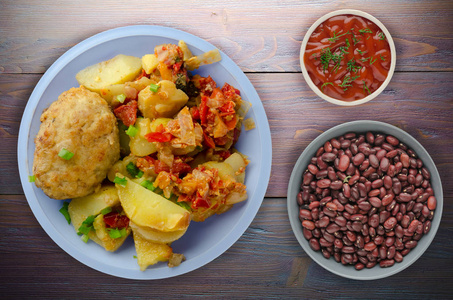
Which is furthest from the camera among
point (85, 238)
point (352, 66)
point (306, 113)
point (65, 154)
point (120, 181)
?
point (306, 113)

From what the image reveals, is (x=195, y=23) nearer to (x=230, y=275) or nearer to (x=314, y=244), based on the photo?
(x=314, y=244)

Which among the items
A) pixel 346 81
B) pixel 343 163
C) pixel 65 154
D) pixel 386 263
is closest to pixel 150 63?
pixel 65 154

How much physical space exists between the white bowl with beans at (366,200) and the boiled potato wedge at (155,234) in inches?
35.8

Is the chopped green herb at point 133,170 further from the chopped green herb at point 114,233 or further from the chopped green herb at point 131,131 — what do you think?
the chopped green herb at point 114,233

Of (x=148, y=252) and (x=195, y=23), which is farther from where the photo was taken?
(x=195, y=23)

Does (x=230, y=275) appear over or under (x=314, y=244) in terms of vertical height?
under

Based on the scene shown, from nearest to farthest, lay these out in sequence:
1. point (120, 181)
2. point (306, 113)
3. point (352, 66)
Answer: point (120, 181), point (352, 66), point (306, 113)

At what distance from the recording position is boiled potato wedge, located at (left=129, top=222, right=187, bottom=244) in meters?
2.31

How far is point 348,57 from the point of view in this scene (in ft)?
8.81

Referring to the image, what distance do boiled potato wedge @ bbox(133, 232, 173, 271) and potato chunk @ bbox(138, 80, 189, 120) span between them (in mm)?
839

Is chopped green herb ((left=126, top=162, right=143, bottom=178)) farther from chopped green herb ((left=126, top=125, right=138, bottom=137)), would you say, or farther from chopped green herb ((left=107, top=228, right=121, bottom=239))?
chopped green herb ((left=107, top=228, right=121, bottom=239))

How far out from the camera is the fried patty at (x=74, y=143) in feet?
7.07

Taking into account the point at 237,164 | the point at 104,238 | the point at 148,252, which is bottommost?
the point at 148,252

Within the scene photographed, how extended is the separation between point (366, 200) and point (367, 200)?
0.01 metres
